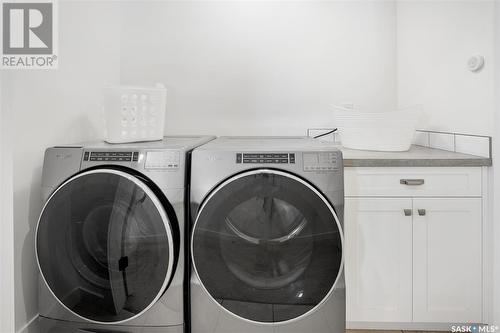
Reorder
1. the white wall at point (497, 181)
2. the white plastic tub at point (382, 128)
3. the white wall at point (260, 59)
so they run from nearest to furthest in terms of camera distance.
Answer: the white wall at point (497, 181) → the white plastic tub at point (382, 128) → the white wall at point (260, 59)

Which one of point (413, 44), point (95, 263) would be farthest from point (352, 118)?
point (95, 263)

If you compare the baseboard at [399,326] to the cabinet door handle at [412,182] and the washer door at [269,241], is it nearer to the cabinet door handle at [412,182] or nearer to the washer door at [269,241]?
the washer door at [269,241]

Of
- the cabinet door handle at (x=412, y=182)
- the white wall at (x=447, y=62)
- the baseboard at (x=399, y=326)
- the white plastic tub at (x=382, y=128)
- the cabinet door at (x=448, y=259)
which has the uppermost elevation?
the white wall at (x=447, y=62)

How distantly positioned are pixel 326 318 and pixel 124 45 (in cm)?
220

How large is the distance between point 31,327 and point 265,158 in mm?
1299

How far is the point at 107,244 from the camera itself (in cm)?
153

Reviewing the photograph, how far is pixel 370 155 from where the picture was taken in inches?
74.9

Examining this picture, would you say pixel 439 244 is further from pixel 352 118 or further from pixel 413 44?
pixel 413 44

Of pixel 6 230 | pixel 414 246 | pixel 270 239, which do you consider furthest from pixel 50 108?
pixel 414 246

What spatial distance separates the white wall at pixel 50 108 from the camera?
157cm

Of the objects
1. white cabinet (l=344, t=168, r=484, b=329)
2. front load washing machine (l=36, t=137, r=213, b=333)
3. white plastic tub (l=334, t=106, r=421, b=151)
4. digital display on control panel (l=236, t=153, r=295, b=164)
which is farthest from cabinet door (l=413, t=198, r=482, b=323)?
front load washing machine (l=36, t=137, r=213, b=333)

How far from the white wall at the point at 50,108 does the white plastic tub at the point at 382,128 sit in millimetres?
1479

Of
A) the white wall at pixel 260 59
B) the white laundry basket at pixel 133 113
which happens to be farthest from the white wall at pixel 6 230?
the white wall at pixel 260 59

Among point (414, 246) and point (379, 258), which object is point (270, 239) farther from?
point (414, 246)
